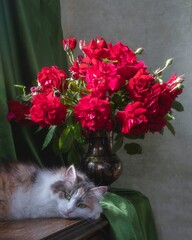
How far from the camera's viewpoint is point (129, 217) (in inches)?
43.9

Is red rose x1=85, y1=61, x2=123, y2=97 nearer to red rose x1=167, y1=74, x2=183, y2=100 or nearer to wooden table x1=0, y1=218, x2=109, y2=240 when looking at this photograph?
red rose x1=167, y1=74, x2=183, y2=100

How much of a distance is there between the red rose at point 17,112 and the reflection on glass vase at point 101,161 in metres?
0.22

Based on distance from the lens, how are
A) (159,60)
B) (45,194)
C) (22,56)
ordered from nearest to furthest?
(45,194), (22,56), (159,60)

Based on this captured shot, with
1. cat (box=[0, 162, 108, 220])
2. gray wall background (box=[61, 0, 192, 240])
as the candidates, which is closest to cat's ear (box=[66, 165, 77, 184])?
cat (box=[0, 162, 108, 220])

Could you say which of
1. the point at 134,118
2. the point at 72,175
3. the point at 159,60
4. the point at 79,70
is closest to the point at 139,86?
the point at 134,118

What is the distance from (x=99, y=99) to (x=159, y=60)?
752mm

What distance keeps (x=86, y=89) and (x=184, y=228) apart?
3.10ft

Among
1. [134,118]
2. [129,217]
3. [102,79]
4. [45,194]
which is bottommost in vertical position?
[129,217]

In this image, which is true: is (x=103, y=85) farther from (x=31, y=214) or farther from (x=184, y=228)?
(x=184, y=228)

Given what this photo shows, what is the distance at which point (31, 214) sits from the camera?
103 cm

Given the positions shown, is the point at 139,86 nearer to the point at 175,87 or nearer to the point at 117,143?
the point at 175,87

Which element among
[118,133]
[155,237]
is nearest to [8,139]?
[118,133]

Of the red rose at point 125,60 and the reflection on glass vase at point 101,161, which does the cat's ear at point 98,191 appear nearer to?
the reflection on glass vase at point 101,161

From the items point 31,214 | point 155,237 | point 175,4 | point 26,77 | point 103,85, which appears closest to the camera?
point 31,214
